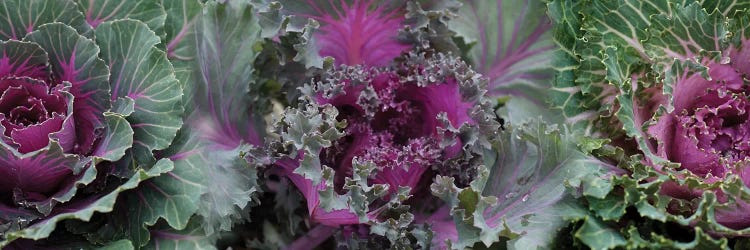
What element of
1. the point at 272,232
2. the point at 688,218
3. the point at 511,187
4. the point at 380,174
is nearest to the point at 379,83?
the point at 380,174

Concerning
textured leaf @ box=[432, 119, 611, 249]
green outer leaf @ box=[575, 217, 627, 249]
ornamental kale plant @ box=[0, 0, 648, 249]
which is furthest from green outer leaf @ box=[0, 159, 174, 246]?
green outer leaf @ box=[575, 217, 627, 249]

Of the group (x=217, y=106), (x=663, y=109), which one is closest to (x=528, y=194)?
(x=663, y=109)

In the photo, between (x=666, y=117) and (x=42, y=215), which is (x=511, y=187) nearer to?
(x=666, y=117)

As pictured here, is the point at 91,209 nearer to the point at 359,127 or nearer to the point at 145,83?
the point at 145,83

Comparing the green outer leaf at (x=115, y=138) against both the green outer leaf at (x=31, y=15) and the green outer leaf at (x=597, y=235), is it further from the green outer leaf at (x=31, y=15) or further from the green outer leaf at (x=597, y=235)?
the green outer leaf at (x=597, y=235)

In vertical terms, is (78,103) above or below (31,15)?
below

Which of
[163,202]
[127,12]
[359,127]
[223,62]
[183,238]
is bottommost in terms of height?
[183,238]
